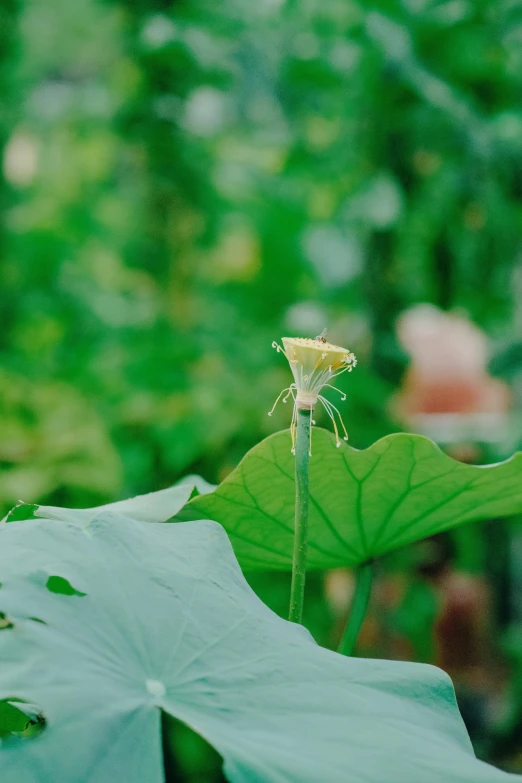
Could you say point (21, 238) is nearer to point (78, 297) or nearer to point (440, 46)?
point (78, 297)

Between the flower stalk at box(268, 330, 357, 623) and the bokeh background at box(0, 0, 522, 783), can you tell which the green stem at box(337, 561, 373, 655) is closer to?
the flower stalk at box(268, 330, 357, 623)

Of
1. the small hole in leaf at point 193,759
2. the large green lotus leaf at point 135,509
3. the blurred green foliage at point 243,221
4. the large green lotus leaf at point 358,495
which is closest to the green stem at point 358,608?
the large green lotus leaf at point 358,495

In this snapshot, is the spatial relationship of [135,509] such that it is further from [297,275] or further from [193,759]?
[297,275]

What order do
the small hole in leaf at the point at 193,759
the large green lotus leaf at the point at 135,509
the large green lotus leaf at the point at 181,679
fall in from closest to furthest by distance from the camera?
1. the large green lotus leaf at the point at 181,679
2. the large green lotus leaf at the point at 135,509
3. the small hole in leaf at the point at 193,759

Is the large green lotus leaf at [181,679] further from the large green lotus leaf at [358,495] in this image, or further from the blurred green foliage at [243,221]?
the blurred green foliage at [243,221]

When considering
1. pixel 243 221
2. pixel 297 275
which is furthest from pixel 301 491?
pixel 243 221

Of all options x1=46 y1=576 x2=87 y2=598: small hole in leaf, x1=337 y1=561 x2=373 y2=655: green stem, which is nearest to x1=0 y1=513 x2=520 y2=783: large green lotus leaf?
x1=46 y1=576 x2=87 y2=598: small hole in leaf
